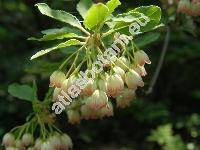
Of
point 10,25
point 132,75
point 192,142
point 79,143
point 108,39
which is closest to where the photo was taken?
point 132,75

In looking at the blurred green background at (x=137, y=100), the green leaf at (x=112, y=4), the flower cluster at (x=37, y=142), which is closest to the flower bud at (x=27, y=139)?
the flower cluster at (x=37, y=142)

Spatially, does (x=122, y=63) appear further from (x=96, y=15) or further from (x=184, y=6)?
(x=184, y=6)

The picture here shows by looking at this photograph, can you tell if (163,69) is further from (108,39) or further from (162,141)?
Answer: (108,39)

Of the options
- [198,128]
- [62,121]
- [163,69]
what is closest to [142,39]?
[62,121]

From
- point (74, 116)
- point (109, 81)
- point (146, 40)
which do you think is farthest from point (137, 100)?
point (109, 81)

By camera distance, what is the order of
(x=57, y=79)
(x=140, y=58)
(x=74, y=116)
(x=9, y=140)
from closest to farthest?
(x=57, y=79) → (x=140, y=58) → (x=9, y=140) → (x=74, y=116)

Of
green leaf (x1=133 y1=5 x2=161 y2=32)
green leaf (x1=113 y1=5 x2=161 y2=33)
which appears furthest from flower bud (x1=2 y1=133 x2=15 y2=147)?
green leaf (x1=133 y1=5 x2=161 y2=32)

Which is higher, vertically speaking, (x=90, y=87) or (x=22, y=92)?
(x=22, y=92)
